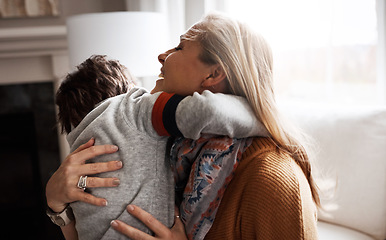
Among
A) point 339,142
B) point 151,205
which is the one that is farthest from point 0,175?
point 339,142

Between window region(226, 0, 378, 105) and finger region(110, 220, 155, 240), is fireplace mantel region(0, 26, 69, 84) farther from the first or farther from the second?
finger region(110, 220, 155, 240)

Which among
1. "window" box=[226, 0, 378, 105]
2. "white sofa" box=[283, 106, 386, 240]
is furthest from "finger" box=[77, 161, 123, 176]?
"window" box=[226, 0, 378, 105]

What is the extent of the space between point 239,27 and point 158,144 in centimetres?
35

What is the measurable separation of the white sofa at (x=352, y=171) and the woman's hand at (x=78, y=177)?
30.8 inches

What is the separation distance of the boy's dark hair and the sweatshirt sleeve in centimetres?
24

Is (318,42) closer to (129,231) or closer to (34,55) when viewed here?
(129,231)

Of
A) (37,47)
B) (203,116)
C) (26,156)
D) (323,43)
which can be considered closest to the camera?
(203,116)

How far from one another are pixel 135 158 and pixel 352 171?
0.84 m

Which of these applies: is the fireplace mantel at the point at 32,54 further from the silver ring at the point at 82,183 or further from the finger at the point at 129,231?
the finger at the point at 129,231

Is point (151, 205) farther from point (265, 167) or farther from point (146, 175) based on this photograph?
point (265, 167)

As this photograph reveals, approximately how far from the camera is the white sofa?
1237 millimetres

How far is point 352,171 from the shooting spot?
1.28 meters

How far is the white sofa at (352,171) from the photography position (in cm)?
124

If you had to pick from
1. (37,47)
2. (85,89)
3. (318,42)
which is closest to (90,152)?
(85,89)
